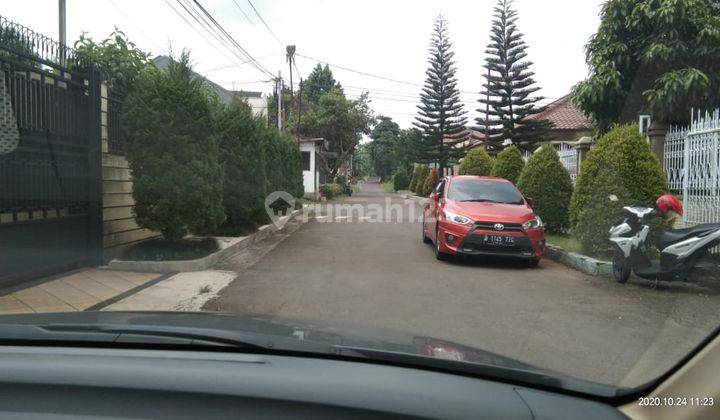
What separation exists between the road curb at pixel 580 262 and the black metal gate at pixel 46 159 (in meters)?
7.33

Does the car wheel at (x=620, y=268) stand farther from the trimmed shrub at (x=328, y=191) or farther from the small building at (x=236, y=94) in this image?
the trimmed shrub at (x=328, y=191)

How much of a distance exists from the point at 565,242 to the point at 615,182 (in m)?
2.43

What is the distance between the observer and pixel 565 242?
11281 mm

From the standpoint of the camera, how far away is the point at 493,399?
5.11 ft

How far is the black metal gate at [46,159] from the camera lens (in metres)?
6.65

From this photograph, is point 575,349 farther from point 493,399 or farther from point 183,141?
point 183,141

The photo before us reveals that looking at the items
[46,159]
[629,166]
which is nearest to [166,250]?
[46,159]

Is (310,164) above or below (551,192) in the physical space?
above

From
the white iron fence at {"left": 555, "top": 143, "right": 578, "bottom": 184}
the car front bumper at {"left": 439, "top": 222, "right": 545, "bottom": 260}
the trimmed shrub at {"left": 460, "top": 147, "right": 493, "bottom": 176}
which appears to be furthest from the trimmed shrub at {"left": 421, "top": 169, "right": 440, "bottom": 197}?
the car front bumper at {"left": 439, "top": 222, "right": 545, "bottom": 260}

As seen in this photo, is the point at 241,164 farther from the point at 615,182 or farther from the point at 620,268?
the point at 620,268

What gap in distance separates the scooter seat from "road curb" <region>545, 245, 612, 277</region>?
4.53 feet

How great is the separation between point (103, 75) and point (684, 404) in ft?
29.5

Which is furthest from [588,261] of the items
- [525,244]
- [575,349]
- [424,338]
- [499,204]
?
[424,338]

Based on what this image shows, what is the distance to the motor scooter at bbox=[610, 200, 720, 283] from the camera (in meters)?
6.60
